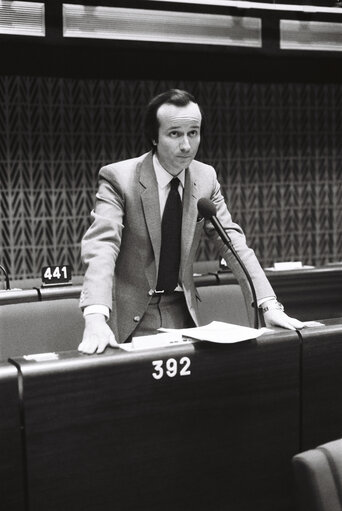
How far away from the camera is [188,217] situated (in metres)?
2.31

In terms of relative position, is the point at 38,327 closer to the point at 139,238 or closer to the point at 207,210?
the point at 139,238

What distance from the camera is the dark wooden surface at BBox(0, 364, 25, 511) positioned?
1.33m

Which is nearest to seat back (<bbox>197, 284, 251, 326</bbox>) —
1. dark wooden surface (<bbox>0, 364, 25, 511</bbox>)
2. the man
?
the man

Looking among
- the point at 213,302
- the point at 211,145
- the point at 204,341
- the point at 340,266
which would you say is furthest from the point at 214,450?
the point at 211,145

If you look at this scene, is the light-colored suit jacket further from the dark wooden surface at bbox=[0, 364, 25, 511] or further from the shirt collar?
the dark wooden surface at bbox=[0, 364, 25, 511]

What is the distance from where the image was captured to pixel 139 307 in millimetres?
2256

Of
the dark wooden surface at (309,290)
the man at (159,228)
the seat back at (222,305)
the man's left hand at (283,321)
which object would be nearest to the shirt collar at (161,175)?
the man at (159,228)

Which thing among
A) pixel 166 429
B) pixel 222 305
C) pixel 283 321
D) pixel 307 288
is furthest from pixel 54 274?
pixel 166 429

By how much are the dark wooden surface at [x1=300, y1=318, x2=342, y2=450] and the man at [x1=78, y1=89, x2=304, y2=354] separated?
38 centimetres

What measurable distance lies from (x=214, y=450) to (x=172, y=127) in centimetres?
107

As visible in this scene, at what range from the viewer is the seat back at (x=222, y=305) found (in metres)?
3.32

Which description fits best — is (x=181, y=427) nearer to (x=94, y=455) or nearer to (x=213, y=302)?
(x=94, y=455)

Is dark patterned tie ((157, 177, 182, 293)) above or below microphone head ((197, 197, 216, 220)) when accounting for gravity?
below

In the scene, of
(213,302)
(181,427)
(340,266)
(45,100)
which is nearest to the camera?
(181,427)
